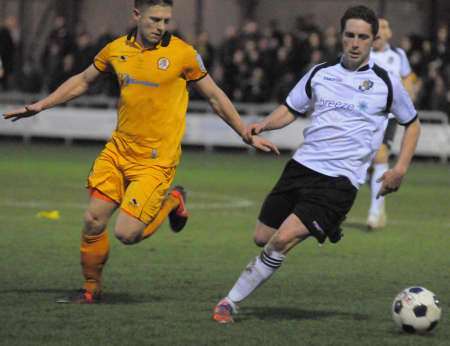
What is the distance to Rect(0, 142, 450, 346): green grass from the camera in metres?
8.17

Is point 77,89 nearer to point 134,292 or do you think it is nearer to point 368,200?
point 134,292

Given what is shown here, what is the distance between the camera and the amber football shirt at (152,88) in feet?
30.1

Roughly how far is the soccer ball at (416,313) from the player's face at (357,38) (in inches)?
63.8

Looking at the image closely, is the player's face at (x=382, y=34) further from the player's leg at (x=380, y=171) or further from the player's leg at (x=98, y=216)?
the player's leg at (x=98, y=216)

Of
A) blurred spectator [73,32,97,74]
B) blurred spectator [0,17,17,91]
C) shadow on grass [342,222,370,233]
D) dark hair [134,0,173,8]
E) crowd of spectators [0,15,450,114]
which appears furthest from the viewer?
blurred spectator [0,17,17,91]

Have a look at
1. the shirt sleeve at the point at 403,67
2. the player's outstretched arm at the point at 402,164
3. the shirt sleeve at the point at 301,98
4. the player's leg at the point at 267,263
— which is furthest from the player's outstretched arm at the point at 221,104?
the shirt sleeve at the point at 403,67

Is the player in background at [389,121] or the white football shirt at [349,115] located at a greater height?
the white football shirt at [349,115]

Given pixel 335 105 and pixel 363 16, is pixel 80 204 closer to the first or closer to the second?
pixel 335 105

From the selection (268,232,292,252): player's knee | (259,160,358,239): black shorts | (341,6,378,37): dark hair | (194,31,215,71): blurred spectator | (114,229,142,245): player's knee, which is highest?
(341,6,378,37): dark hair

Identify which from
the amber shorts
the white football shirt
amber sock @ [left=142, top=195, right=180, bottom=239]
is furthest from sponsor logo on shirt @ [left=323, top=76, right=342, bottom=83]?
amber sock @ [left=142, top=195, right=180, bottom=239]

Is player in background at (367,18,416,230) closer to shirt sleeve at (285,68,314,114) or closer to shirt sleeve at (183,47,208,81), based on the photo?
shirt sleeve at (183,47,208,81)

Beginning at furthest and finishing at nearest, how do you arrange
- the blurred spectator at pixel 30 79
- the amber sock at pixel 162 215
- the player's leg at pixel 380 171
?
the blurred spectator at pixel 30 79, the player's leg at pixel 380 171, the amber sock at pixel 162 215

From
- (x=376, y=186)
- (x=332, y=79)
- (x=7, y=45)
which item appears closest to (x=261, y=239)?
(x=332, y=79)

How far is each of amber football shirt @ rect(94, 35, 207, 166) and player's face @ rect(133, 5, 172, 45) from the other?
0.12m
